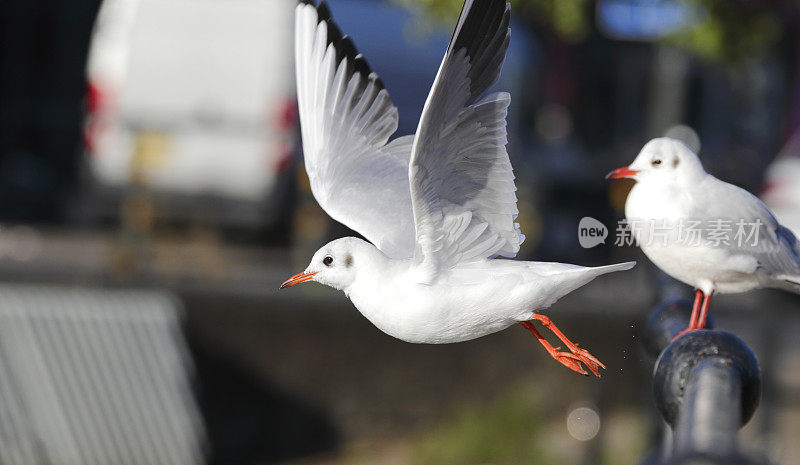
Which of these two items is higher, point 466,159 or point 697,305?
point 466,159

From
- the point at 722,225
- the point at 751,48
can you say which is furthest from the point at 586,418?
the point at 722,225

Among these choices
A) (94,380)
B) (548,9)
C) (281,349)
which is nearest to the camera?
(548,9)

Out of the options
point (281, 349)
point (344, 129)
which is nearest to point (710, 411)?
point (344, 129)

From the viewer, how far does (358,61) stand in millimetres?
1542

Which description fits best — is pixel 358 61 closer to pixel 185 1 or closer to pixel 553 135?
pixel 185 1

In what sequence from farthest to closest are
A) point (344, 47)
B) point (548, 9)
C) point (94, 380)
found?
1. point (94, 380)
2. point (548, 9)
3. point (344, 47)

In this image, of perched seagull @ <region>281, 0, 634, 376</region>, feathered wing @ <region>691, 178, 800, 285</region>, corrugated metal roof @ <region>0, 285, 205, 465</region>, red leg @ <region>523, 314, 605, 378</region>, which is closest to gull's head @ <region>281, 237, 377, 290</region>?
perched seagull @ <region>281, 0, 634, 376</region>

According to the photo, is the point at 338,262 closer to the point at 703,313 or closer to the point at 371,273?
the point at 371,273

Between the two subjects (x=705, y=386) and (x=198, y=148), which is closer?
(x=705, y=386)

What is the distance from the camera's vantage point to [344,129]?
161 cm

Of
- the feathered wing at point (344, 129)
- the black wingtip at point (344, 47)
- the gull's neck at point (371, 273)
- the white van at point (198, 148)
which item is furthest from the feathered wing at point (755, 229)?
the white van at point (198, 148)

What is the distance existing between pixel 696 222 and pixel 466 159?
29cm

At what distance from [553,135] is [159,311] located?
5.85 metres

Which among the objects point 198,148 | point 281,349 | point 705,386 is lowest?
point 281,349
